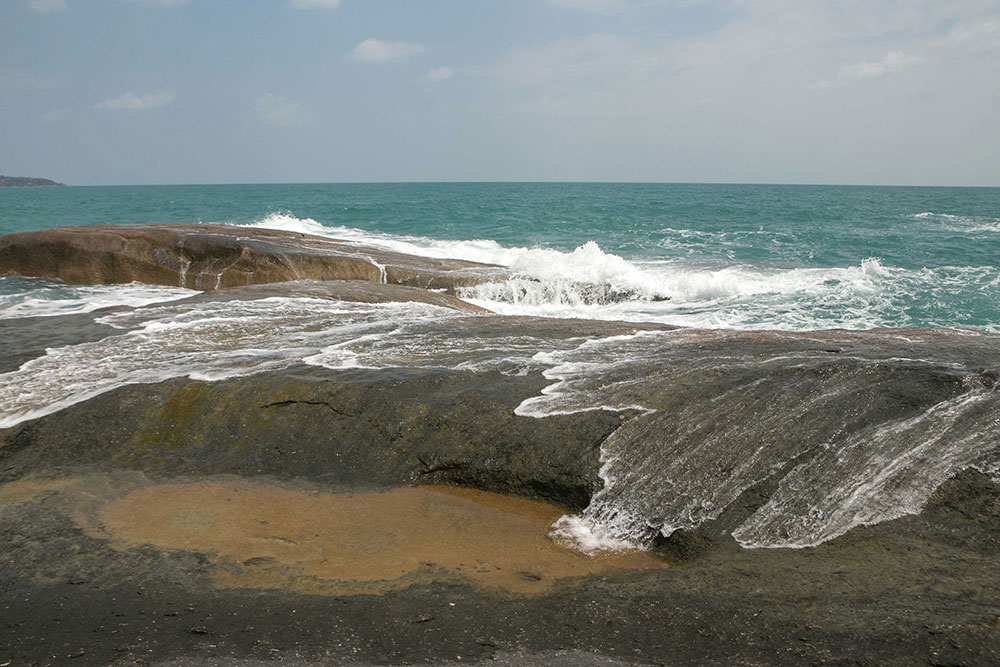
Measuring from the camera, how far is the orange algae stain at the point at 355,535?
12.8 ft

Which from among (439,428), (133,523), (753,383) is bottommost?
(133,523)

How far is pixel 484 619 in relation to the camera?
343 cm

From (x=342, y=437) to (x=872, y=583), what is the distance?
361 cm

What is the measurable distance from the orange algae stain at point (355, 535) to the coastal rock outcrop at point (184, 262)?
9972mm

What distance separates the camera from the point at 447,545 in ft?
14.0

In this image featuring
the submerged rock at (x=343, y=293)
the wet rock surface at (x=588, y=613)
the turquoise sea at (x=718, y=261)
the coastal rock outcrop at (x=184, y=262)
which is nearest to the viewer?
the wet rock surface at (x=588, y=613)

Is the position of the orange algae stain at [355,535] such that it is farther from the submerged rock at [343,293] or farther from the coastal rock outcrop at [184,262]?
the coastal rock outcrop at [184,262]

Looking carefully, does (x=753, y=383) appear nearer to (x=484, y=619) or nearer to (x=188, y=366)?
(x=484, y=619)

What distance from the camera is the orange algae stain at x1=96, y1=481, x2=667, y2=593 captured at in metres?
3.91

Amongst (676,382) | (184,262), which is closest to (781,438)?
(676,382)

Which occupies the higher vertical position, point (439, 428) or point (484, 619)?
point (439, 428)

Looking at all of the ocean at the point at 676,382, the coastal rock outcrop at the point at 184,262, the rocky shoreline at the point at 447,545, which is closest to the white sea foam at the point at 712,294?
the ocean at the point at 676,382

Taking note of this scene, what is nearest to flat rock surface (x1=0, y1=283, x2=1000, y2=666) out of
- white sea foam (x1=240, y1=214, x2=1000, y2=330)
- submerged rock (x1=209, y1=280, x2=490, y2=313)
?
submerged rock (x1=209, y1=280, x2=490, y2=313)

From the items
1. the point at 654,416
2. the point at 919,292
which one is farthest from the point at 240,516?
the point at 919,292
